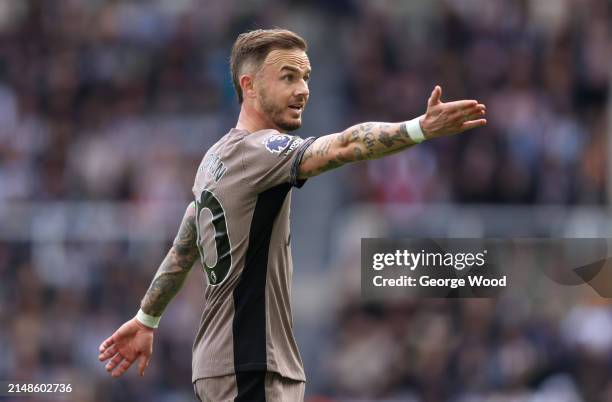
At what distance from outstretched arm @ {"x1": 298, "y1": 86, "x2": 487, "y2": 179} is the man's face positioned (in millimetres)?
398

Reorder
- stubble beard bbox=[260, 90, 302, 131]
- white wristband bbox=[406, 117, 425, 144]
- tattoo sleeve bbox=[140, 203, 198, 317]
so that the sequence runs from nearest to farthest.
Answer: white wristband bbox=[406, 117, 425, 144], stubble beard bbox=[260, 90, 302, 131], tattoo sleeve bbox=[140, 203, 198, 317]

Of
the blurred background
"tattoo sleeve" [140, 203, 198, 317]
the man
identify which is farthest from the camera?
the blurred background

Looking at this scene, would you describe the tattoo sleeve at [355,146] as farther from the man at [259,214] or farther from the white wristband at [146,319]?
the white wristband at [146,319]

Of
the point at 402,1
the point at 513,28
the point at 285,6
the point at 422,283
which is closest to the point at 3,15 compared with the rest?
the point at 285,6

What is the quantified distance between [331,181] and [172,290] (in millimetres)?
8654

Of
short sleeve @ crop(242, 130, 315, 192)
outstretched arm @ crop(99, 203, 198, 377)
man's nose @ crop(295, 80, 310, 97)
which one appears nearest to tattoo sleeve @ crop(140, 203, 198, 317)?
outstretched arm @ crop(99, 203, 198, 377)

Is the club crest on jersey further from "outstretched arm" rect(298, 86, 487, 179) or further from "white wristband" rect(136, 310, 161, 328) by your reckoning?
"white wristband" rect(136, 310, 161, 328)

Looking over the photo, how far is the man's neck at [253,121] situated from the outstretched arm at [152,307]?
0.53 metres

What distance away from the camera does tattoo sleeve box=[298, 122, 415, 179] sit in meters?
5.34

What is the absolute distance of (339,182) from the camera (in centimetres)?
1492

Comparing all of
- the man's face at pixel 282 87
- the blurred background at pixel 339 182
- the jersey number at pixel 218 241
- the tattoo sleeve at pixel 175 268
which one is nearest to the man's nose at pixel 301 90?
the man's face at pixel 282 87

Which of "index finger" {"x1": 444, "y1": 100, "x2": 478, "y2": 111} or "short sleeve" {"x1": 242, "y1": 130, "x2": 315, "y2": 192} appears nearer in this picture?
"index finger" {"x1": 444, "y1": 100, "x2": 478, "y2": 111}

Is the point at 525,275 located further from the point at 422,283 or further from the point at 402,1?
the point at 402,1

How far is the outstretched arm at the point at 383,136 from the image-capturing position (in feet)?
16.9
